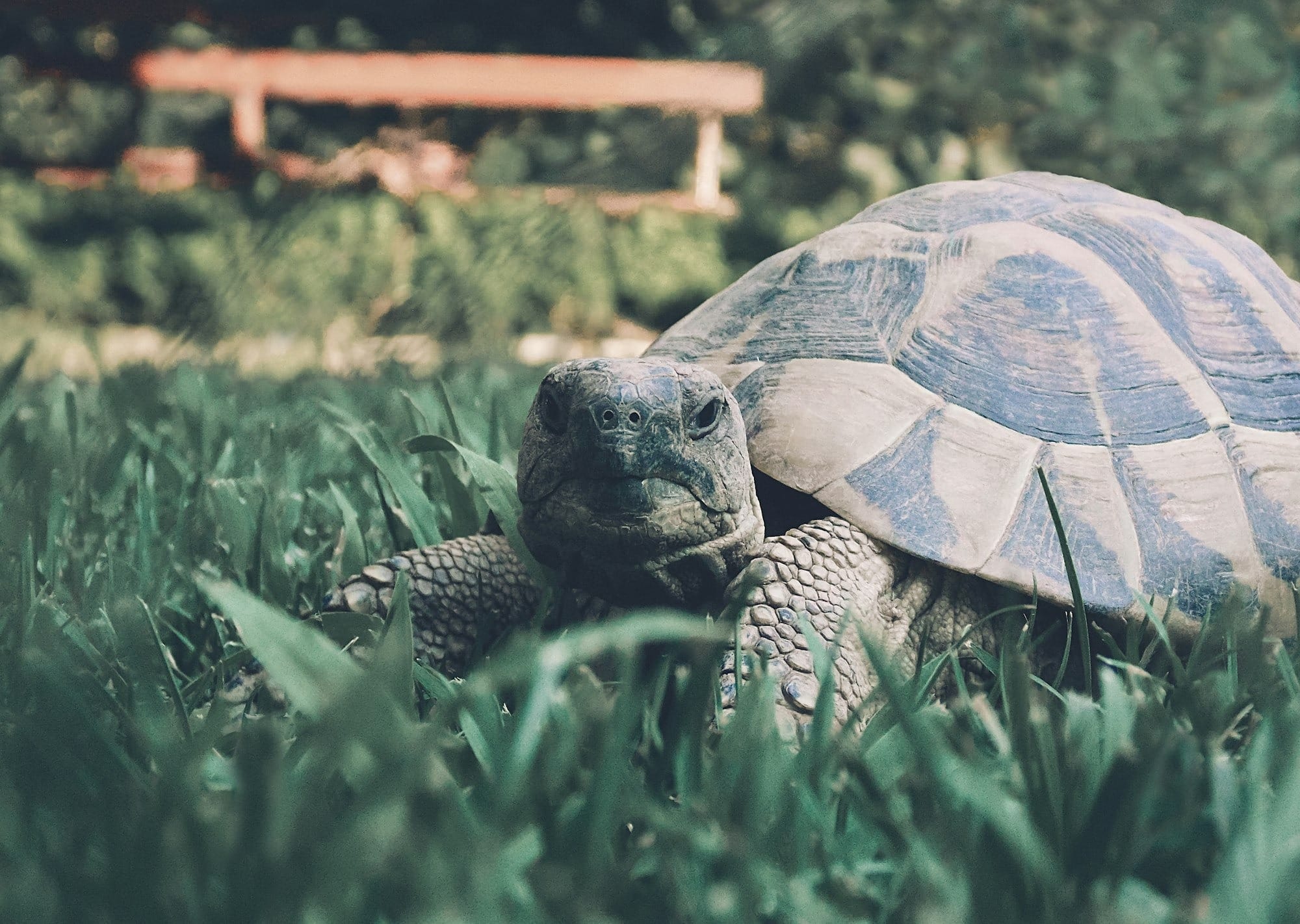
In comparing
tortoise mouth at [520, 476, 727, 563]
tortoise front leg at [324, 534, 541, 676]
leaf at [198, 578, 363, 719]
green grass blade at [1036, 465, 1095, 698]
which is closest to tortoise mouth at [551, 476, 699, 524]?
tortoise mouth at [520, 476, 727, 563]

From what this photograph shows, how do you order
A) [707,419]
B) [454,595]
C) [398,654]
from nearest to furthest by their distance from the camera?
[398,654], [707,419], [454,595]

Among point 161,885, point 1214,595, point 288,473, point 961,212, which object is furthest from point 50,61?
point 1214,595

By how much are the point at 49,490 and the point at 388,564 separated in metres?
0.68

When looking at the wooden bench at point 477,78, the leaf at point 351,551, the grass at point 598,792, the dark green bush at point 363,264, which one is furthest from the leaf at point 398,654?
the leaf at point 351,551

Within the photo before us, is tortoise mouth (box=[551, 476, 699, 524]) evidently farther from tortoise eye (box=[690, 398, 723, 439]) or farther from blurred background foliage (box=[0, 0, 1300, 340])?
blurred background foliage (box=[0, 0, 1300, 340])

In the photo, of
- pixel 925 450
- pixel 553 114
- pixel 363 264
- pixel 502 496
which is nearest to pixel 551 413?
pixel 502 496

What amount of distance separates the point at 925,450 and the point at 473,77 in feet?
4.18

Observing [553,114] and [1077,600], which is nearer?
[553,114]

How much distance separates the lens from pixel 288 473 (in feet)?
7.98

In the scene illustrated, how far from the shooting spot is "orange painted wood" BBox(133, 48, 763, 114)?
1.27 ft

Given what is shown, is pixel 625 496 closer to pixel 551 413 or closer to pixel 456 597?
pixel 551 413

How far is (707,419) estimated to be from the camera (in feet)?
5.35

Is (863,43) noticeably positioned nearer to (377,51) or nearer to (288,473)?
(377,51)

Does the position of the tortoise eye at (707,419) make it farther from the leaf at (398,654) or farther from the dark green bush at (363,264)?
the leaf at (398,654)
